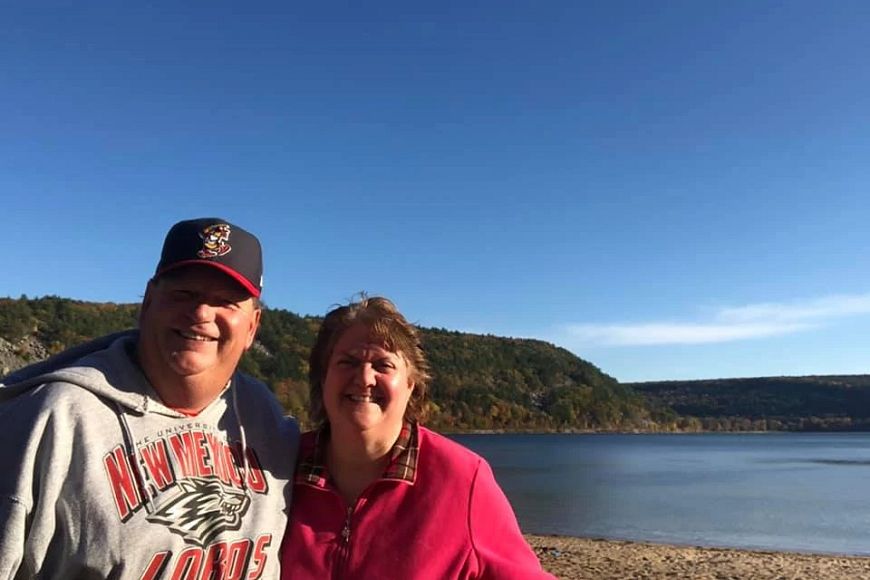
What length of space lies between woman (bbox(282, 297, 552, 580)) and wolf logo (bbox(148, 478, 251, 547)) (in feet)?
1.03

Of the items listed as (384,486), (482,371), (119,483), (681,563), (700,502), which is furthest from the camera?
(482,371)

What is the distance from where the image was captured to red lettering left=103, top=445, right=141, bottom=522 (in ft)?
7.23

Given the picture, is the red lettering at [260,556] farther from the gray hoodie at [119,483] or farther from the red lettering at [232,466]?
the red lettering at [232,466]

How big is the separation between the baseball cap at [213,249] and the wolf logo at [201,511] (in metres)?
0.69

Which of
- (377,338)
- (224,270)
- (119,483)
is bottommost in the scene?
(119,483)

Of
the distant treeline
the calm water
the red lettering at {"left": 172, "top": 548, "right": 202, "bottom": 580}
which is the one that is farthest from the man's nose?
the distant treeline

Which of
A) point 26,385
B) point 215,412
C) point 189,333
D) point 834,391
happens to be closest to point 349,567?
point 215,412

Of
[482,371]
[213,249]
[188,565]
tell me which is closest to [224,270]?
[213,249]

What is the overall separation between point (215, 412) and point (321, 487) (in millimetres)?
497

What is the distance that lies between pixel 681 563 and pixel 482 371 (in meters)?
127

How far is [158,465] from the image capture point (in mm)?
2365

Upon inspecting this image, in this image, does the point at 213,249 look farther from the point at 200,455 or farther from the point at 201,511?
the point at 201,511

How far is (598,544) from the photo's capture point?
21.8 m

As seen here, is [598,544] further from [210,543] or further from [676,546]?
[210,543]
